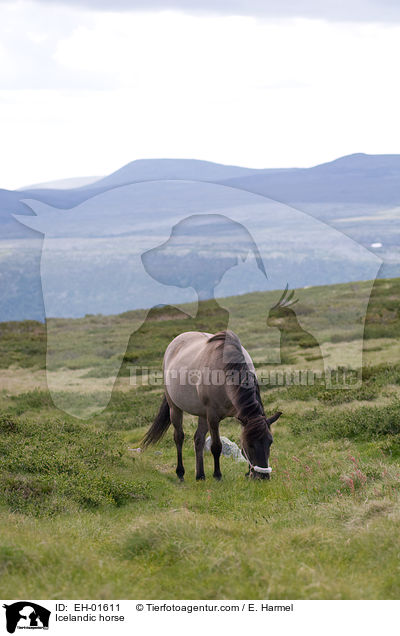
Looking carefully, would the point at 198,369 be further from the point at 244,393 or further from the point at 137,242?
the point at 137,242

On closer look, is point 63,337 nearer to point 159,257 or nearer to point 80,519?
point 159,257

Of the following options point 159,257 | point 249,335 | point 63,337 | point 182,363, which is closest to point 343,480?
point 182,363

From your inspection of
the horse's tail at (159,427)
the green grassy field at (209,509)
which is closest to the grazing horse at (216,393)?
the horse's tail at (159,427)

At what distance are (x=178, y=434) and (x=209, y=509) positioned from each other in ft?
9.60

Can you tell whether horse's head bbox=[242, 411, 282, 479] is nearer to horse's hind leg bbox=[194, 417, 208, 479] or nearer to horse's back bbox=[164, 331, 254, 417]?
horse's back bbox=[164, 331, 254, 417]

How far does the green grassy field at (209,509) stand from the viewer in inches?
214

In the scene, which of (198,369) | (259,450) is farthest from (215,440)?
(198,369)
